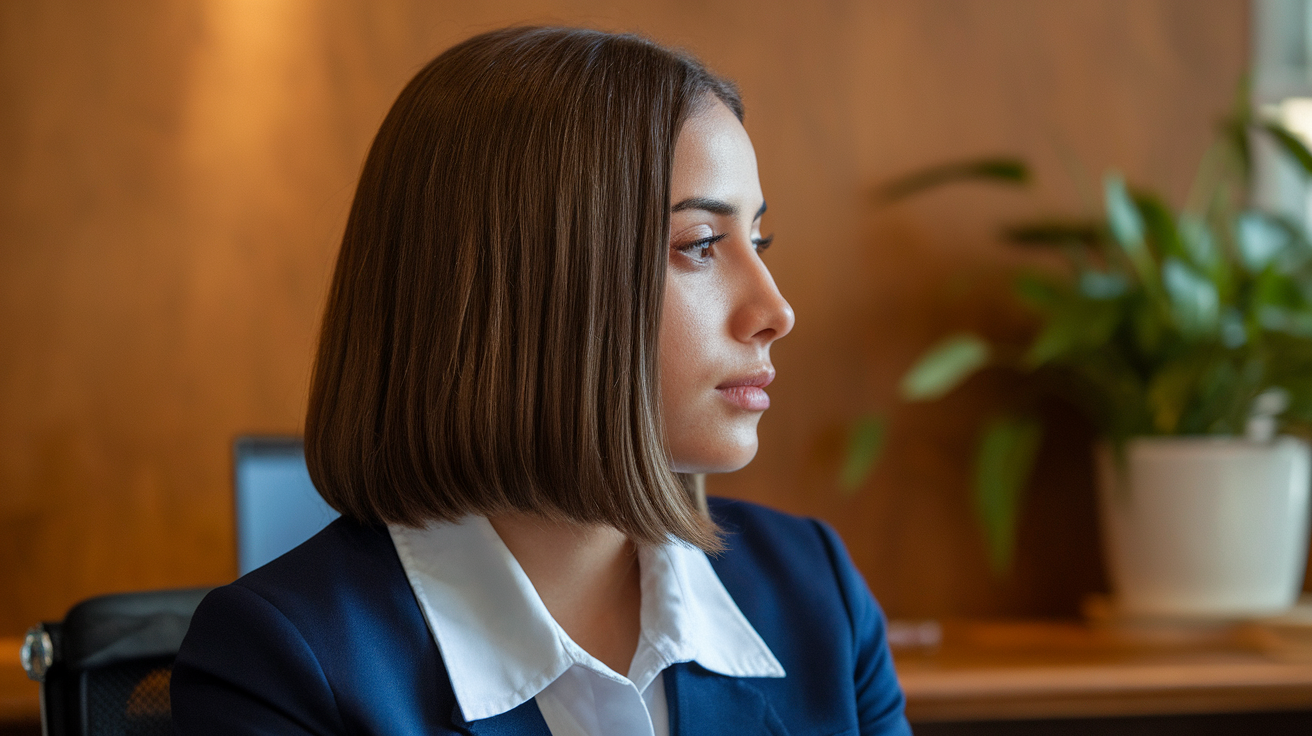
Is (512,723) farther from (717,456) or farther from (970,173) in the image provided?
(970,173)

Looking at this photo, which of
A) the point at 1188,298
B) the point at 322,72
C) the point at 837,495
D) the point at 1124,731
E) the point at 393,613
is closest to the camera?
the point at 393,613

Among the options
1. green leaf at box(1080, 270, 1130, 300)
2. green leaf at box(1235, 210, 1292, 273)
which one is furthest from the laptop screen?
green leaf at box(1235, 210, 1292, 273)

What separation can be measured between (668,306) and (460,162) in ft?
0.58

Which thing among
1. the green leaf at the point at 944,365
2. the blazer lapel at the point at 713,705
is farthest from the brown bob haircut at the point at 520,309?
the green leaf at the point at 944,365

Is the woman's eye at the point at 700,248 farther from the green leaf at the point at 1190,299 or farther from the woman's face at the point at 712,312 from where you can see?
the green leaf at the point at 1190,299

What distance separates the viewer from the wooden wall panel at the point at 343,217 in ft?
5.50

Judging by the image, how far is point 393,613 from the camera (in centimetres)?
72

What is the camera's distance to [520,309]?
72 centimetres

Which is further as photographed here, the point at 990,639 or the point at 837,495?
the point at 837,495

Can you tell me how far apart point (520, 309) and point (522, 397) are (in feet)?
0.20

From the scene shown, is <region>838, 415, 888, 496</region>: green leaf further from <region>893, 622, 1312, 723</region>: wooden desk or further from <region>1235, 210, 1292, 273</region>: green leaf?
<region>1235, 210, 1292, 273</region>: green leaf

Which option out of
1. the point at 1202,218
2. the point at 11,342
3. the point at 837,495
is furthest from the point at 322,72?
the point at 1202,218

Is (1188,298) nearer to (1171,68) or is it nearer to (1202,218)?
(1202,218)

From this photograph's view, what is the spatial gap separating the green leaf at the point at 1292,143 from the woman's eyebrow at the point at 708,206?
136 cm
